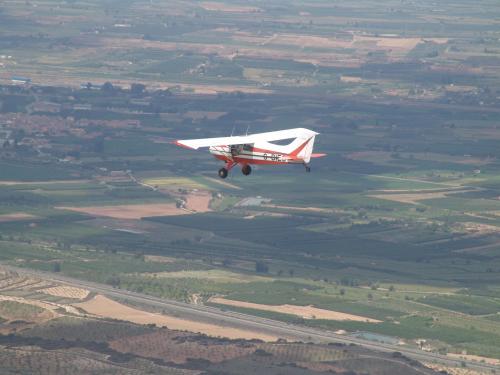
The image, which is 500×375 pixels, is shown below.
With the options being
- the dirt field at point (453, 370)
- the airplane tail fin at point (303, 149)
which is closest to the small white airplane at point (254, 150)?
the airplane tail fin at point (303, 149)

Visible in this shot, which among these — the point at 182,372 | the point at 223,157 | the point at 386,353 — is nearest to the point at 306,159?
the point at 223,157

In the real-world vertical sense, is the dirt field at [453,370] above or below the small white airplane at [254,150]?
below

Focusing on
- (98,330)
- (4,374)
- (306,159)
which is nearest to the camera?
(306,159)

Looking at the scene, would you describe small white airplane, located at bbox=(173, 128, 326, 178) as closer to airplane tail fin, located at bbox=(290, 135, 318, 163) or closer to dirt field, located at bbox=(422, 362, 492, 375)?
airplane tail fin, located at bbox=(290, 135, 318, 163)

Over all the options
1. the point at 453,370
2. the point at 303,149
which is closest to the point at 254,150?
the point at 303,149

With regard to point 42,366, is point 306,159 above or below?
above

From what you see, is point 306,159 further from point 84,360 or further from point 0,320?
point 0,320

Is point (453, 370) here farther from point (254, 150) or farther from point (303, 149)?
point (303, 149)

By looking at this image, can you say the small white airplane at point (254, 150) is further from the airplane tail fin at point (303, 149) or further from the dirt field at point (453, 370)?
the dirt field at point (453, 370)

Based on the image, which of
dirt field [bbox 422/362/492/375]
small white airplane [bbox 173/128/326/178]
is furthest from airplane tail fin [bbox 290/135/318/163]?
dirt field [bbox 422/362/492/375]
